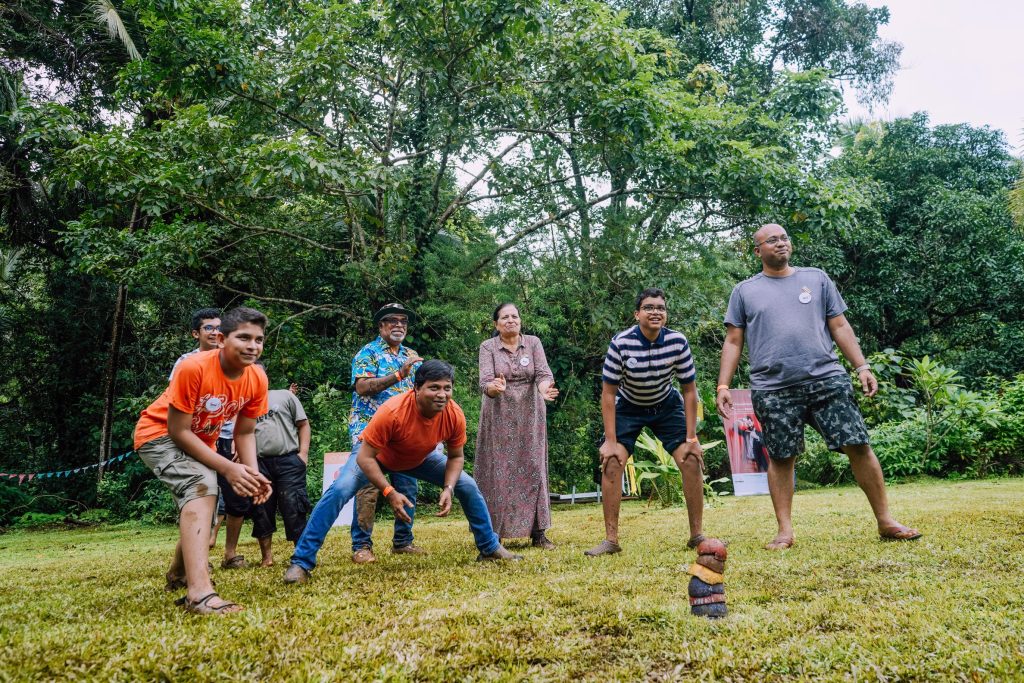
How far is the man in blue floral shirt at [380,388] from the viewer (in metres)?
5.35

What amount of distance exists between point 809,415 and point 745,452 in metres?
7.15

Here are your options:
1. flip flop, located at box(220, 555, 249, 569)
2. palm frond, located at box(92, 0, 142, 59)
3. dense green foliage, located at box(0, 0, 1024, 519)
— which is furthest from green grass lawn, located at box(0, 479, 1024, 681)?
palm frond, located at box(92, 0, 142, 59)

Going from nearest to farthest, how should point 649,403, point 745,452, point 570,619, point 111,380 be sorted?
point 570,619, point 649,403, point 745,452, point 111,380

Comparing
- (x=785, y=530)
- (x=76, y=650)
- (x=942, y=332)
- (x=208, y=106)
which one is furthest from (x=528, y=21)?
(x=942, y=332)

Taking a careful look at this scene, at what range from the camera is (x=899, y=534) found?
4.42 metres

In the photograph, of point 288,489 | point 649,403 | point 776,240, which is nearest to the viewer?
point 776,240

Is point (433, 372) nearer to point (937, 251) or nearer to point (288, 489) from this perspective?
point (288, 489)

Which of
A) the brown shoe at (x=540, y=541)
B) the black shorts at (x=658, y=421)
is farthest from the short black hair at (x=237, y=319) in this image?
the brown shoe at (x=540, y=541)

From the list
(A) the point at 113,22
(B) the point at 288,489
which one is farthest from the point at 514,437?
(A) the point at 113,22

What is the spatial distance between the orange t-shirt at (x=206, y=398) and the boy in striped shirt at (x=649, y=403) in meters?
2.27

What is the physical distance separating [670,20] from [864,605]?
16154 millimetres

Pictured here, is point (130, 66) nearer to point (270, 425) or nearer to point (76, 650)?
point (270, 425)

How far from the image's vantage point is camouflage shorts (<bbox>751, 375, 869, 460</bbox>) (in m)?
4.40

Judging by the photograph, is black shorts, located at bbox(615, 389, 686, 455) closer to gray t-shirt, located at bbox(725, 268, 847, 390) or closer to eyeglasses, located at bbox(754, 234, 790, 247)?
gray t-shirt, located at bbox(725, 268, 847, 390)
